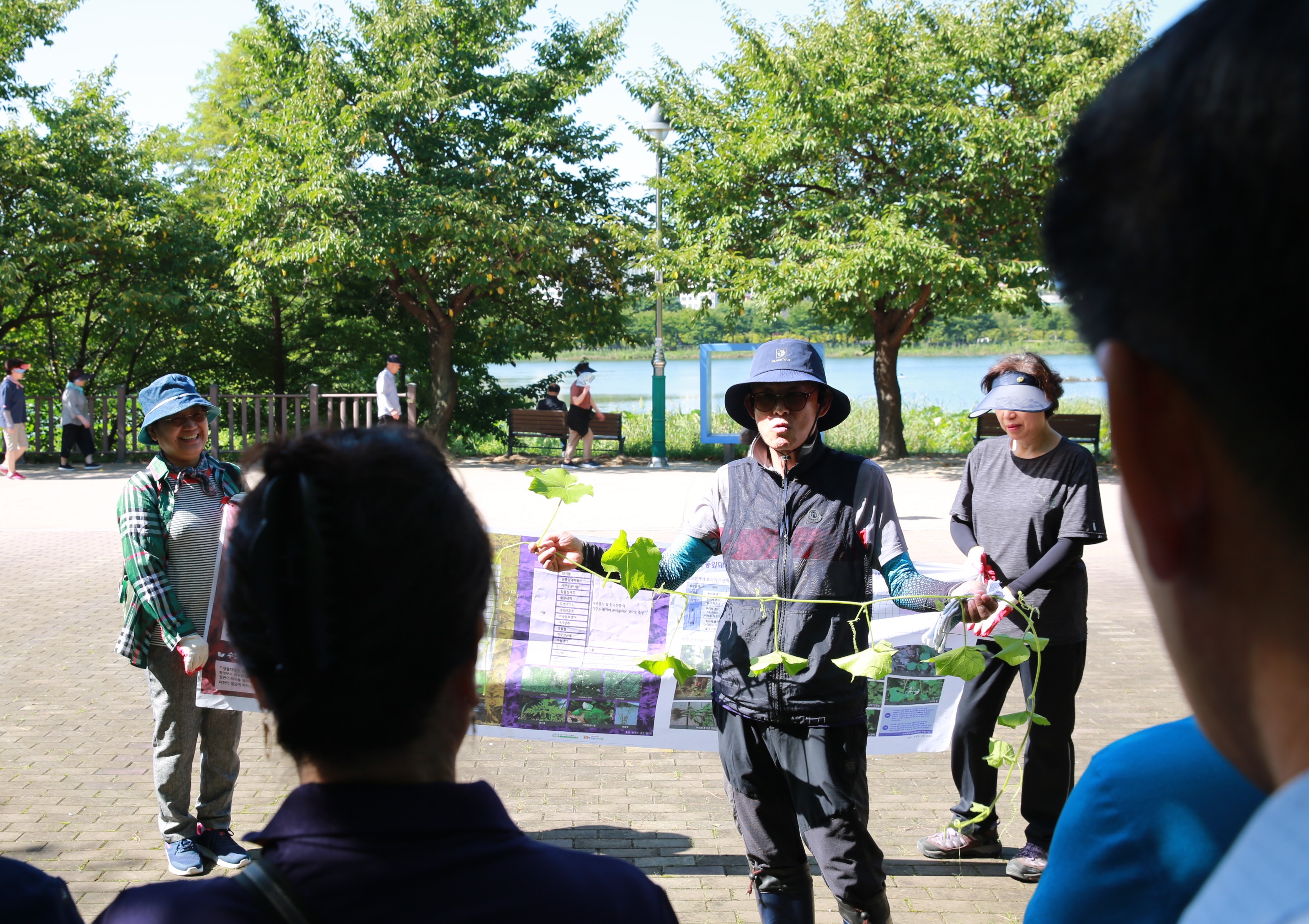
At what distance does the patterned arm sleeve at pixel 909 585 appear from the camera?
135 inches

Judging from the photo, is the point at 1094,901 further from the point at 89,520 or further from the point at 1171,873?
the point at 89,520

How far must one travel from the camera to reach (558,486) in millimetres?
3258

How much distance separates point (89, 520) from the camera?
13625 mm

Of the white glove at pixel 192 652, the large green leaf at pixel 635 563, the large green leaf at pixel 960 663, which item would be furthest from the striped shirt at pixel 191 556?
the large green leaf at pixel 960 663

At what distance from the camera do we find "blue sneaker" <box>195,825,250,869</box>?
4570 millimetres

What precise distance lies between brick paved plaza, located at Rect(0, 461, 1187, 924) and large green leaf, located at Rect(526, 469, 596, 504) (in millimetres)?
1119

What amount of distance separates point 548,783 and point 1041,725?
2.62m

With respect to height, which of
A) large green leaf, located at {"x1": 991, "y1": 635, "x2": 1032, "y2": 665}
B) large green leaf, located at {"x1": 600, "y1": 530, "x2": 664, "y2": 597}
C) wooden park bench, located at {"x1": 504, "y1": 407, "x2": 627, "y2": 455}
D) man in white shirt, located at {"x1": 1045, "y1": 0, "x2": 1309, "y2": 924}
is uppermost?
wooden park bench, located at {"x1": 504, "y1": 407, "x2": 627, "y2": 455}

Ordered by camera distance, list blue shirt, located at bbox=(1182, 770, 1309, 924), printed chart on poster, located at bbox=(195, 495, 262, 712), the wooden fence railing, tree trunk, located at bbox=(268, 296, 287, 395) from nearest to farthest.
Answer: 1. blue shirt, located at bbox=(1182, 770, 1309, 924)
2. printed chart on poster, located at bbox=(195, 495, 262, 712)
3. the wooden fence railing
4. tree trunk, located at bbox=(268, 296, 287, 395)

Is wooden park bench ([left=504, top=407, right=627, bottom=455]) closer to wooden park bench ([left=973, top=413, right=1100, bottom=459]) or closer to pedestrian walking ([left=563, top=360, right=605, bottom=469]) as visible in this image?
pedestrian walking ([left=563, top=360, right=605, bottom=469])

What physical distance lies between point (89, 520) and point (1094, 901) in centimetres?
1487

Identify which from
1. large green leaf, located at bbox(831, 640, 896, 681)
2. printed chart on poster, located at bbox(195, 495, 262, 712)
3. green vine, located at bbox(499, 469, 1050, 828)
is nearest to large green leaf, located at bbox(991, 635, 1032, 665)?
green vine, located at bbox(499, 469, 1050, 828)

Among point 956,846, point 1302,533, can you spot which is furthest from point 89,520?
point 1302,533

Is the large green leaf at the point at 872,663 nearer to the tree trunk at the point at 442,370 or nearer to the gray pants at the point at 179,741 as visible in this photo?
the gray pants at the point at 179,741
